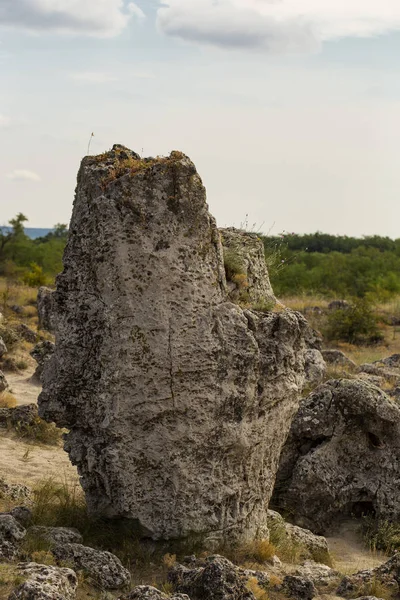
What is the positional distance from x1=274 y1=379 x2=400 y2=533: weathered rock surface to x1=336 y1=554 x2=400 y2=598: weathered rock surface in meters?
2.00

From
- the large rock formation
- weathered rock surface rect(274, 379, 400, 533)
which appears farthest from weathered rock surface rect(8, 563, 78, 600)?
weathered rock surface rect(274, 379, 400, 533)

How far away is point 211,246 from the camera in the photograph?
6.72 m

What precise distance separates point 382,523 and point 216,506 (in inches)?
97.8

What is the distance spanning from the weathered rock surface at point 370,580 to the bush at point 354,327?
60.0 feet

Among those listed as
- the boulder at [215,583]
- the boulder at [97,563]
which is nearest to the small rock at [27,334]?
the boulder at [97,563]

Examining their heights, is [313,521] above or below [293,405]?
below

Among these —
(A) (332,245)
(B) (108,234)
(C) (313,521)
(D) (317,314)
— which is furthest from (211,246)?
(A) (332,245)

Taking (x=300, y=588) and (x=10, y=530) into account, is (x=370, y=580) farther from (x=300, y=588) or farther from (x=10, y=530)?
(x=10, y=530)

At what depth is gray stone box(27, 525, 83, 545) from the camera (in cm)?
602

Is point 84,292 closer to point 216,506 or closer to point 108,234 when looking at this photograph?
point 108,234

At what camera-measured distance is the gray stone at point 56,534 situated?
19.8ft

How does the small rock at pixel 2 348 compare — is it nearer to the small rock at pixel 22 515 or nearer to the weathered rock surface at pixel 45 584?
the small rock at pixel 22 515

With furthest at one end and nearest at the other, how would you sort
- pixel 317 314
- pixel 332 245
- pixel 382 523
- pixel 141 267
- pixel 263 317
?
pixel 332 245, pixel 317 314, pixel 382 523, pixel 263 317, pixel 141 267

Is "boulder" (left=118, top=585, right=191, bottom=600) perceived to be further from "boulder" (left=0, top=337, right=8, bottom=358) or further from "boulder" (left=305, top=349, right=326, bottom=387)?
"boulder" (left=0, top=337, right=8, bottom=358)
